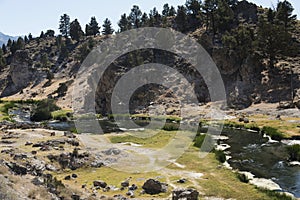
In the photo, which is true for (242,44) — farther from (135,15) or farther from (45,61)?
(45,61)

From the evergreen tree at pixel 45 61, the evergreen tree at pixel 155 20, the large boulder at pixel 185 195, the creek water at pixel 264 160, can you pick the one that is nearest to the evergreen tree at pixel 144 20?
the evergreen tree at pixel 155 20

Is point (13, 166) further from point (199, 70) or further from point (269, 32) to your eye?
point (199, 70)

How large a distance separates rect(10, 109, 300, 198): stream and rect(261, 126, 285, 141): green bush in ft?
4.11

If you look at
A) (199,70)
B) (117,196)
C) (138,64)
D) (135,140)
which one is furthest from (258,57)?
(117,196)

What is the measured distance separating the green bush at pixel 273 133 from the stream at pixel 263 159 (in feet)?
4.11

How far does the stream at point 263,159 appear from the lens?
36794 millimetres

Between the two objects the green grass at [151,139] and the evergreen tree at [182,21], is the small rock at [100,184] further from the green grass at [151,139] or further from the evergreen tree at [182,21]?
the evergreen tree at [182,21]

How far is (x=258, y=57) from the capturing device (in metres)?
108

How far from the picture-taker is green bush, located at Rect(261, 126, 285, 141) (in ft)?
198

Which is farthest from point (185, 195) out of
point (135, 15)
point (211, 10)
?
point (135, 15)

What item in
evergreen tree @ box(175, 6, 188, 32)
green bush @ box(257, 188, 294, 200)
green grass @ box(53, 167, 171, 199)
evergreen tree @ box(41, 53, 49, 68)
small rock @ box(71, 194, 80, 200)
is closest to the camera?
small rock @ box(71, 194, 80, 200)

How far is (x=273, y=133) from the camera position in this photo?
62.5 m

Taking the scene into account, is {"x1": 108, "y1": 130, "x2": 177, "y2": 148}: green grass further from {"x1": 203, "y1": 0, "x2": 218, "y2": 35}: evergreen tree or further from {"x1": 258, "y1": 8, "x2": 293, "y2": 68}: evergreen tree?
{"x1": 203, "y1": 0, "x2": 218, "y2": 35}: evergreen tree

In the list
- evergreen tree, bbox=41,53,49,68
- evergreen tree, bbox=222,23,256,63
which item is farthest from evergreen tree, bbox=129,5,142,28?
evergreen tree, bbox=222,23,256,63
